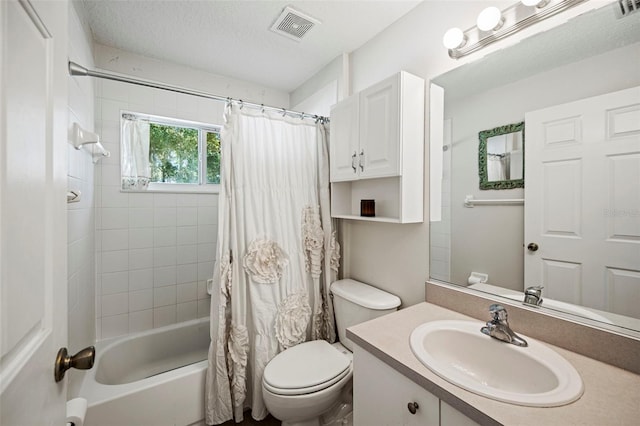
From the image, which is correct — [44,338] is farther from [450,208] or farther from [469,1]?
[469,1]

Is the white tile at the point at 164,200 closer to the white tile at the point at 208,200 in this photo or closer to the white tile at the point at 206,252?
the white tile at the point at 208,200

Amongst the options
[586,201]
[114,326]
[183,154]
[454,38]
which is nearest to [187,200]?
[183,154]

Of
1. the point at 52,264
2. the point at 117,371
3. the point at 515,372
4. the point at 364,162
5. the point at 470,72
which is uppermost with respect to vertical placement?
the point at 470,72

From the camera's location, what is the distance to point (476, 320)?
123 cm

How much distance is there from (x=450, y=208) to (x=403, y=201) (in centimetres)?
25

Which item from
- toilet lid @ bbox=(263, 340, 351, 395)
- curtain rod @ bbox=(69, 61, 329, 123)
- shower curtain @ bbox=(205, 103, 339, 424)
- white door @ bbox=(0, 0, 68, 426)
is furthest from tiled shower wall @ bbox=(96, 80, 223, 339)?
white door @ bbox=(0, 0, 68, 426)

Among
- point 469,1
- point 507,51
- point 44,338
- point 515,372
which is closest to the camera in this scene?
point 44,338

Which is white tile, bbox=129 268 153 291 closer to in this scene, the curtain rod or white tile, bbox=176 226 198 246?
white tile, bbox=176 226 198 246

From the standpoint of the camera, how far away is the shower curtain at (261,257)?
1.54m

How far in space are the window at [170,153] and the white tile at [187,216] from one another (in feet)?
0.58

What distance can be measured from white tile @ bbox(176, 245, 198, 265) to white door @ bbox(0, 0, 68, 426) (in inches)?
66.3

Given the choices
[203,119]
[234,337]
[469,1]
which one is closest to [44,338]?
[234,337]

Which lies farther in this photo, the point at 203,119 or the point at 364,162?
the point at 203,119

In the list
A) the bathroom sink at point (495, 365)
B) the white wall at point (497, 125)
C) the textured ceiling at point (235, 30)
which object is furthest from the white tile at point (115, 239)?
the white wall at point (497, 125)
